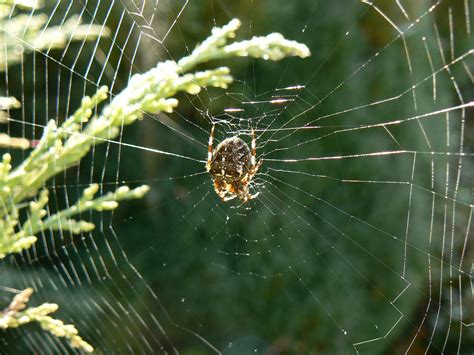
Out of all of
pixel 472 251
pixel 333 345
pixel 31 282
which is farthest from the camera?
pixel 472 251

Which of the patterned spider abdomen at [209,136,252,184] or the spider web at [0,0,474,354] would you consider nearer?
the patterned spider abdomen at [209,136,252,184]

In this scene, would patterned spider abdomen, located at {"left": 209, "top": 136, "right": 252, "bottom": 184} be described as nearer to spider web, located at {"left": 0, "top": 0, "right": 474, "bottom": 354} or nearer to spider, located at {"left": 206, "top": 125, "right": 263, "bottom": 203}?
spider, located at {"left": 206, "top": 125, "right": 263, "bottom": 203}

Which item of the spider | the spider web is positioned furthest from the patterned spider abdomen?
the spider web

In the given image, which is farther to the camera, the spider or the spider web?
the spider web

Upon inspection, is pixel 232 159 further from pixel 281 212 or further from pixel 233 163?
pixel 281 212

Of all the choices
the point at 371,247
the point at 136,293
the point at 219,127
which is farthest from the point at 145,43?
the point at 371,247

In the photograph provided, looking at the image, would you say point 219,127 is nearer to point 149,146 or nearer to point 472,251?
point 149,146

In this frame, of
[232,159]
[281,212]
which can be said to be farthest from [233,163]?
[281,212]
